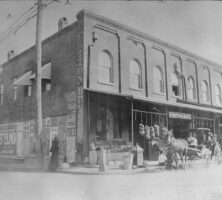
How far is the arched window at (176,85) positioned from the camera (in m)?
8.80

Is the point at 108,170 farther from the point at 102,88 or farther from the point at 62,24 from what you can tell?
the point at 62,24

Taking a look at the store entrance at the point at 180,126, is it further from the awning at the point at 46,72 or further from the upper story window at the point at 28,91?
the upper story window at the point at 28,91

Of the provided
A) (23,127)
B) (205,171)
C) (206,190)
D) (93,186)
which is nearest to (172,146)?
(205,171)

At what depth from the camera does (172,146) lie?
24.0 feet

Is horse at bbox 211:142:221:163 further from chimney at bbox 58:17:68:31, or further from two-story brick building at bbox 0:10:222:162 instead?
chimney at bbox 58:17:68:31

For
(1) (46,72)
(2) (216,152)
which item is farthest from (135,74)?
(1) (46,72)

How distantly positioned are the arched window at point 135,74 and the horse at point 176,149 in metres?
2.66

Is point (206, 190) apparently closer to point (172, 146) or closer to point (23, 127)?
point (172, 146)

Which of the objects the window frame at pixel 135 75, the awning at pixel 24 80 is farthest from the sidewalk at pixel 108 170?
the window frame at pixel 135 75

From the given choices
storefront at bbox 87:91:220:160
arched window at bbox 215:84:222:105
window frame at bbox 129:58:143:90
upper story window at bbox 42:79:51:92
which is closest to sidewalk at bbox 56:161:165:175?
storefront at bbox 87:91:220:160

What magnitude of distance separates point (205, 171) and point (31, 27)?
428 cm

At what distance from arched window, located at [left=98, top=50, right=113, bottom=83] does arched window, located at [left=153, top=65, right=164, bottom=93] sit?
168cm

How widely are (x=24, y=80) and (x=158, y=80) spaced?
16.9 feet

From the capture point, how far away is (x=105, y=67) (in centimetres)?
877
